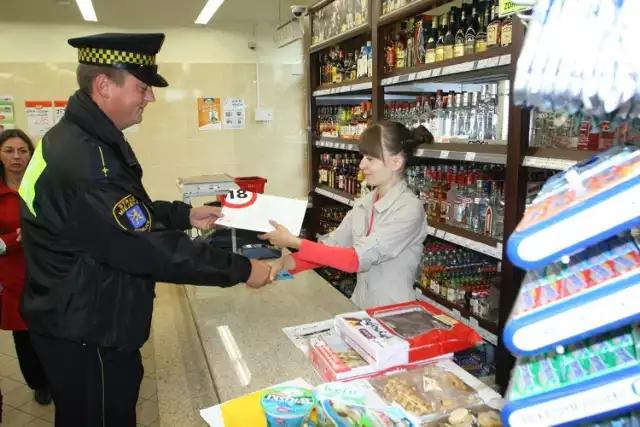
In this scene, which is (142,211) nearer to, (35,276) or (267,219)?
(35,276)

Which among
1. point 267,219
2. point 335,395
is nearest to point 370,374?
point 335,395

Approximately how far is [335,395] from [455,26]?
8.54ft

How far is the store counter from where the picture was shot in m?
1.67

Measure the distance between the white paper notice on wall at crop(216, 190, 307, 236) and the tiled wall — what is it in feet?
13.6

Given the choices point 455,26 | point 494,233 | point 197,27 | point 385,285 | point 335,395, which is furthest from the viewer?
point 197,27

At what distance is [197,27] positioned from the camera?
626 cm

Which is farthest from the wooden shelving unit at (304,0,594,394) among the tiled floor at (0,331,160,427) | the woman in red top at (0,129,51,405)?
the woman in red top at (0,129,51,405)

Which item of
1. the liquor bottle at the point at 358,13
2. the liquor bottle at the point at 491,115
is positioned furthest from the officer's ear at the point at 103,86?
the liquor bottle at the point at 358,13

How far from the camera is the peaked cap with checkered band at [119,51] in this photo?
70.4 inches

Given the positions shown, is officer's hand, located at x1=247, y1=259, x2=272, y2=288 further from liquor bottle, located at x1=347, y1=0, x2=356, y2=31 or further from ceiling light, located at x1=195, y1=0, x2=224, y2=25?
ceiling light, located at x1=195, y1=0, x2=224, y2=25

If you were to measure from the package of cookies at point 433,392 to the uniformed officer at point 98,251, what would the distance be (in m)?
0.75

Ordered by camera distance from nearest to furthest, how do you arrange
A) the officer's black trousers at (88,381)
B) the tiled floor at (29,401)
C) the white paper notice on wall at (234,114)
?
the officer's black trousers at (88,381), the tiled floor at (29,401), the white paper notice on wall at (234,114)

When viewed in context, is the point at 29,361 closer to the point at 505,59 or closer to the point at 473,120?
the point at 473,120

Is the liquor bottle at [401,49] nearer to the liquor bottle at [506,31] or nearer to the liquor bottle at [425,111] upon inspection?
the liquor bottle at [425,111]
